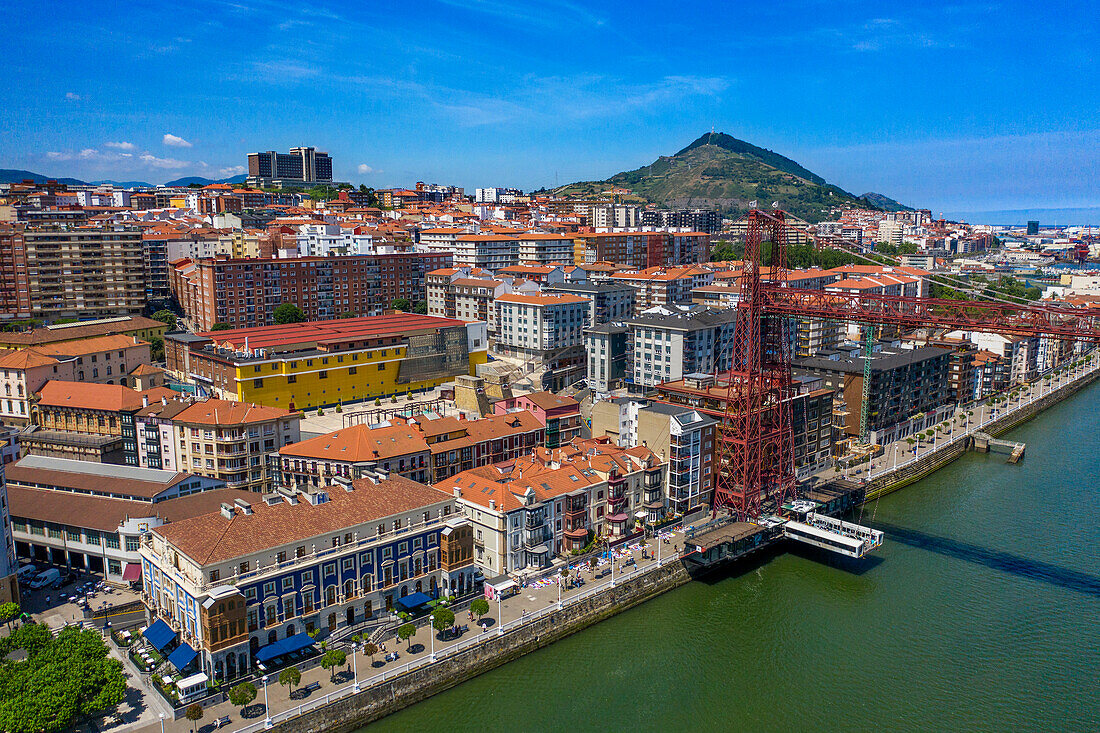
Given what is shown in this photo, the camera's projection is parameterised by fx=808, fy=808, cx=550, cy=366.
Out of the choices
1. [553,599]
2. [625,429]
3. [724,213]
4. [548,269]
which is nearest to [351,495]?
[553,599]

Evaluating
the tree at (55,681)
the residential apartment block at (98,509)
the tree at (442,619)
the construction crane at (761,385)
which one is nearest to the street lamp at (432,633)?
the tree at (442,619)

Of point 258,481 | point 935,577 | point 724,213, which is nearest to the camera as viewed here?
point 935,577

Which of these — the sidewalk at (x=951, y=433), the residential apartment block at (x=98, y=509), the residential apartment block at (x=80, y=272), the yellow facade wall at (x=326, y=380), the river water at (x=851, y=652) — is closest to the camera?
the river water at (x=851, y=652)

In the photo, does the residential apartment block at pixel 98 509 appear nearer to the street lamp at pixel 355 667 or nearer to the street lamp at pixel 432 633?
the street lamp at pixel 355 667

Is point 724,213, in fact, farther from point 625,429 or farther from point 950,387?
point 625,429

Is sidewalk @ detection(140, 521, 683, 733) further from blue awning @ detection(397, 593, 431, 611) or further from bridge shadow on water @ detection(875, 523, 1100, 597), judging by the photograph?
bridge shadow on water @ detection(875, 523, 1100, 597)

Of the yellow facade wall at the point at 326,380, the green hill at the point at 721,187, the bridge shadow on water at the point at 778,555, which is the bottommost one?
the bridge shadow on water at the point at 778,555

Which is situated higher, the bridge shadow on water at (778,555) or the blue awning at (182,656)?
the blue awning at (182,656)
